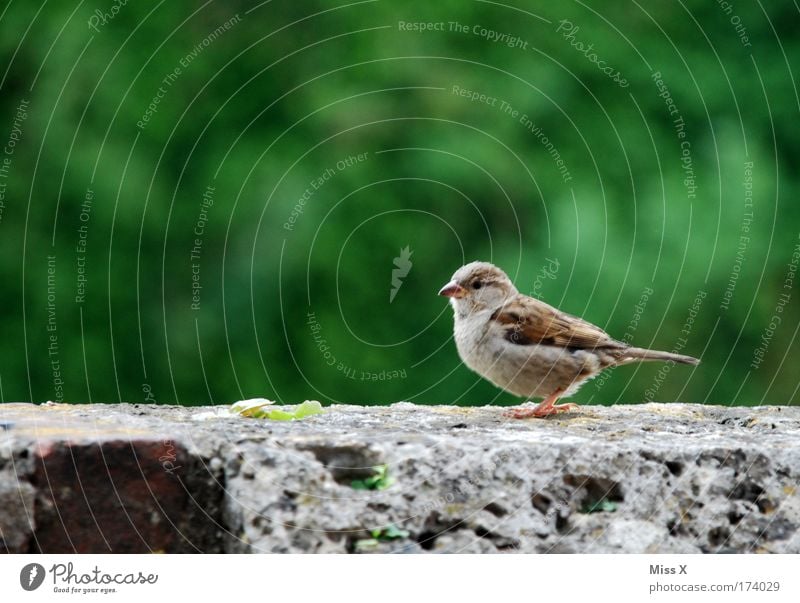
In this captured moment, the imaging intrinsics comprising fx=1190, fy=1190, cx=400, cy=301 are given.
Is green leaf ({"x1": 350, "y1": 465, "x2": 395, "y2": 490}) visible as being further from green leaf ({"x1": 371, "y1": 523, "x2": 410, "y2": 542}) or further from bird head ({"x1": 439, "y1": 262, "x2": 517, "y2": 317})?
bird head ({"x1": 439, "y1": 262, "x2": 517, "y2": 317})

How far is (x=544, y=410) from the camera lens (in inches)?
251

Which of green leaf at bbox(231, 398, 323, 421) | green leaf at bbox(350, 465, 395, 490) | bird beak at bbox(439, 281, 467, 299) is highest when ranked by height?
bird beak at bbox(439, 281, 467, 299)

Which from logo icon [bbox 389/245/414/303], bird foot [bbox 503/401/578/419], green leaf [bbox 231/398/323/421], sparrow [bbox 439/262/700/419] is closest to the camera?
green leaf [bbox 231/398/323/421]

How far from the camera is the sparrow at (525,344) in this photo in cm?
668

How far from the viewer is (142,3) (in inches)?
378

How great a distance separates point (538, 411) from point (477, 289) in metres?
1.18

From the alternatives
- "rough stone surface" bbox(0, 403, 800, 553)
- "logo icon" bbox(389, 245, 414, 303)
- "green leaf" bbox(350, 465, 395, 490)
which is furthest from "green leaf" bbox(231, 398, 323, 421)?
"logo icon" bbox(389, 245, 414, 303)

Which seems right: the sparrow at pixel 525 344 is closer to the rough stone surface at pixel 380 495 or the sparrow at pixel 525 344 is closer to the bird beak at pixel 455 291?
the bird beak at pixel 455 291

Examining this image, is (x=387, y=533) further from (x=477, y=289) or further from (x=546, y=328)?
(x=477, y=289)

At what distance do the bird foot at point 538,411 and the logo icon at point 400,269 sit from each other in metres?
2.46

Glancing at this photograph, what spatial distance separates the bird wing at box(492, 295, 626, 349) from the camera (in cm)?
686

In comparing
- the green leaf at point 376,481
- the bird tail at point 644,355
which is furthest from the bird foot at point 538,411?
the green leaf at point 376,481
